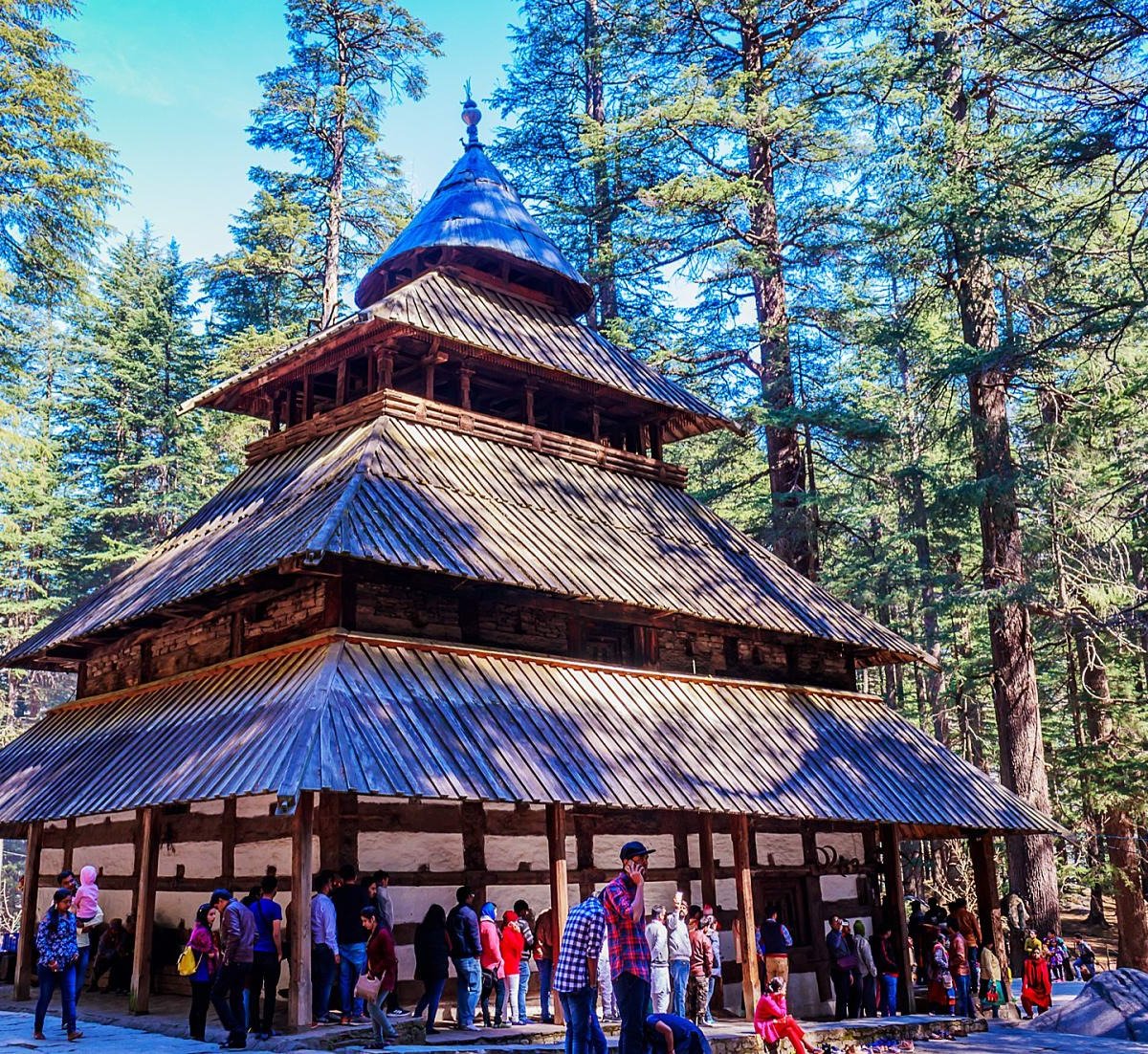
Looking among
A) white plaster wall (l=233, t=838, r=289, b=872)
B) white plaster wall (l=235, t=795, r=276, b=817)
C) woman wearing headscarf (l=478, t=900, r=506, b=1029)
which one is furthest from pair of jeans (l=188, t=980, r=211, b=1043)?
woman wearing headscarf (l=478, t=900, r=506, b=1029)

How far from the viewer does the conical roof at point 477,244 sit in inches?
891

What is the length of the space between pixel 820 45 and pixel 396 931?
2682cm

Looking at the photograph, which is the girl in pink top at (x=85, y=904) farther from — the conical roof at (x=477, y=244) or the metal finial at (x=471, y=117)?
the metal finial at (x=471, y=117)

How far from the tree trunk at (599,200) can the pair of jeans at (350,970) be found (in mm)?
23975

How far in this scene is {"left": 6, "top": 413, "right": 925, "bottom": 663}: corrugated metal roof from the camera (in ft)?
48.2

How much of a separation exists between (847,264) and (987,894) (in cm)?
1791

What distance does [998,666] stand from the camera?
24.4 m

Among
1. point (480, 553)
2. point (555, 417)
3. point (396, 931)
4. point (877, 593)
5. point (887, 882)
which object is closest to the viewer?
point (396, 931)

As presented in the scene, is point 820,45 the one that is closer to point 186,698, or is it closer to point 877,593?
point 877,593

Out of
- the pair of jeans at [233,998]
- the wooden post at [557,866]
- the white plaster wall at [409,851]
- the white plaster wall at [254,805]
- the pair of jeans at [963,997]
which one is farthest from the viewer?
the pair of jeans at [963,997]

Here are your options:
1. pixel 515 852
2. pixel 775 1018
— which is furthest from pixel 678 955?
pixel 515 852

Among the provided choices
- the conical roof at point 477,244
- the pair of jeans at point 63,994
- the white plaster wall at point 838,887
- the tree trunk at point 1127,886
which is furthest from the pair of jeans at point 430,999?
the tree trunk at point 1127,886

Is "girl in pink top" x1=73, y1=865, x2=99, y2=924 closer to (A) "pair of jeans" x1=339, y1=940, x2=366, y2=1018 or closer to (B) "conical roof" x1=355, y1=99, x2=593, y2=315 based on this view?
(A) "pair of jeans" x1=339, y1=940, x2=366, y2=1018

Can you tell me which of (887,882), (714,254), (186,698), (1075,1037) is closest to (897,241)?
(714,254)
